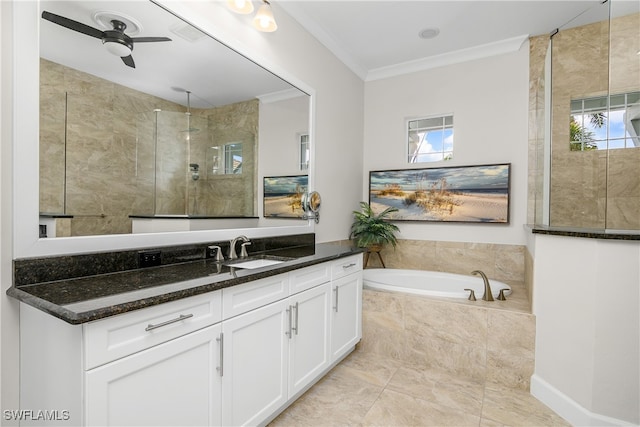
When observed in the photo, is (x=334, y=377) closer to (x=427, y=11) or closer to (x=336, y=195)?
(x=336, y=195)

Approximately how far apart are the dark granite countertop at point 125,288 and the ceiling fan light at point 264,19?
65.1 inches

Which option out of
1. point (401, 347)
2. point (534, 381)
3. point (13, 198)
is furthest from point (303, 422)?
point (13, 198)

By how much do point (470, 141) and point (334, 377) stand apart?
2.69m

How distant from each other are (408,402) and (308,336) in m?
0.78

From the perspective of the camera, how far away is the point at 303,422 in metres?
1.84

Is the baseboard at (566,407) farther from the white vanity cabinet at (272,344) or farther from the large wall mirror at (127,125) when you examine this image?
the large wall mirror at (127,125)

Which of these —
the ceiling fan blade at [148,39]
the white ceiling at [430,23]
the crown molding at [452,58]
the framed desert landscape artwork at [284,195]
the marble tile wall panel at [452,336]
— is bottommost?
the marble tile wall panel at [452,336]

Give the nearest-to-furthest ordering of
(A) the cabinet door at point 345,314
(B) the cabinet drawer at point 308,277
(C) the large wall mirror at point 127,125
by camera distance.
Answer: (C) the large wall mirror at point 127,125
(B) the cabinet drawer at point 308,277
(A) the cabinet door at point 345,314

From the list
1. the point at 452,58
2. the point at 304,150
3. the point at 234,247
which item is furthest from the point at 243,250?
the point at 452,58

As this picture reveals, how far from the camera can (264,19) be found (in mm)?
2154

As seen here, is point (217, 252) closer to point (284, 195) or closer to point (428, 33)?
point (284, 195)

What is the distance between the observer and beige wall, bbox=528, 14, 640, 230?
2525 millimetres

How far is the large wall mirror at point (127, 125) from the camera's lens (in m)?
1.29

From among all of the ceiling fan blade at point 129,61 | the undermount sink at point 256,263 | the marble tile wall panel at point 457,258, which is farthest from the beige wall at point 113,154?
the marble tile wall panel at point 457,258
